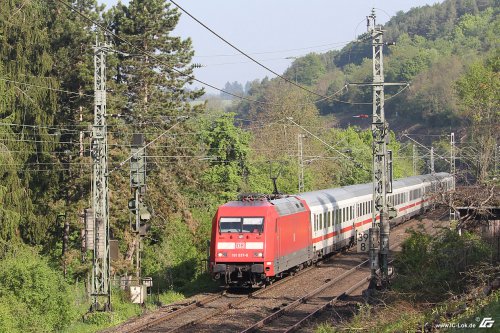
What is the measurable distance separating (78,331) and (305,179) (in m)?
38.0

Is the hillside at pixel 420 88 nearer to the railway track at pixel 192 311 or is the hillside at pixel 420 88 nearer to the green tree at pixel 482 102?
the green tree at pixel 482 102

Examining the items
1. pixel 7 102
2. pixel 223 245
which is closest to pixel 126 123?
pixel 7 102

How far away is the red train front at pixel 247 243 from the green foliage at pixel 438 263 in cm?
404

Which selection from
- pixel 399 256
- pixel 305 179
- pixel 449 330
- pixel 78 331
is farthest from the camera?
pixel 305 179

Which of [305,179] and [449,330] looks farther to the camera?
[305,179]

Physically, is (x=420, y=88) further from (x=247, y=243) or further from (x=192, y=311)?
(x=192, y=311)

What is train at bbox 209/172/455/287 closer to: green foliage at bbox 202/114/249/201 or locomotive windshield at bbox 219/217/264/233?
locomotive windshield at bbox 219/217/264/233

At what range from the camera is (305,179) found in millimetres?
59344

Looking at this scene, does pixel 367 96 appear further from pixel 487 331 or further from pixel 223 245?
pixel 487 331

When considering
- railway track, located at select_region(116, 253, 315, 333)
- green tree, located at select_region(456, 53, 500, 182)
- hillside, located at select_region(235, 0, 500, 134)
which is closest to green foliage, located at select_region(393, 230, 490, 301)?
railway track, located at select_region(116, 253, 315, 333)

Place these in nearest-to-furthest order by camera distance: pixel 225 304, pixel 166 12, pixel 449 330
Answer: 1. pixel 449 330
2. pixel 225 304
3. pixel 166 12

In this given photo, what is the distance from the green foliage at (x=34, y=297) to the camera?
79.2ft

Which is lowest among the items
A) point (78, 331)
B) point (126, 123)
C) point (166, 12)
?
point (78, 331)

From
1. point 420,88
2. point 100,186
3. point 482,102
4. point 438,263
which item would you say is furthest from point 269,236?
point 420,88
